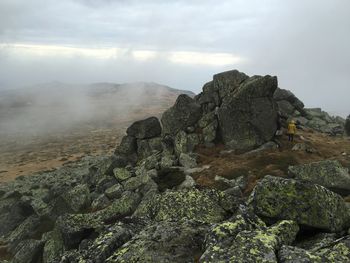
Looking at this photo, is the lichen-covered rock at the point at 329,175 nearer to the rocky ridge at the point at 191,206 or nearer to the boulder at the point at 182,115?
the rocky ridge at the point at 191,206

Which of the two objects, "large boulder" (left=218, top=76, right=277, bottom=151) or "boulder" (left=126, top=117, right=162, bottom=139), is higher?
"large boulder" (left=218, top=76, right=277, bottom=151)

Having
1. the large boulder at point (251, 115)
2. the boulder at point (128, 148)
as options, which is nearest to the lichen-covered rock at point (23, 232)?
the boulder at point (128, 148)

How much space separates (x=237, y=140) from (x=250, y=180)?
1164 cm

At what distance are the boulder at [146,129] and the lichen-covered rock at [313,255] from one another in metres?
44.5

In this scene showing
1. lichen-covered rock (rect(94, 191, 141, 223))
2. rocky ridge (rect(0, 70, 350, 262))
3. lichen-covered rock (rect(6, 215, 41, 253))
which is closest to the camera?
rocky ridge (rect(0, 70, 350, 262))

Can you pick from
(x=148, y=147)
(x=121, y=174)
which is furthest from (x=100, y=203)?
(x=148, y=147)

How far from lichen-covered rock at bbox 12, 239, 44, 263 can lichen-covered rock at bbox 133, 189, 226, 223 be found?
1704cm

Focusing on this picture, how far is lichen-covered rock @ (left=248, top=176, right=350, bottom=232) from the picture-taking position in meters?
19.0

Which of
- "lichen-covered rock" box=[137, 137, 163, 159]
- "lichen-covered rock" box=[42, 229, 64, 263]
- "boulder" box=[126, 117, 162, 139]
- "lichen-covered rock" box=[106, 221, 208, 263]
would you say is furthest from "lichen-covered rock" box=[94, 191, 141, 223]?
"boulder" box=[126, 117, 162, 139]

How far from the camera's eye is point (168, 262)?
14.8m

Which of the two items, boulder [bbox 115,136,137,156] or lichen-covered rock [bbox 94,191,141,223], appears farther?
boulder [bbox 115,136,137,156]

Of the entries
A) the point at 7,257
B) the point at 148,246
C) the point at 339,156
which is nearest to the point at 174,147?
the point at 339,156

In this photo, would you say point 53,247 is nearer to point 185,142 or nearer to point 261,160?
point 261,160

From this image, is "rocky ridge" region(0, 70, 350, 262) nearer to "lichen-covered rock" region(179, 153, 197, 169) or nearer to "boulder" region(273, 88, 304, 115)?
"lichen-covered rock" region(179, 153, 197, 169)
